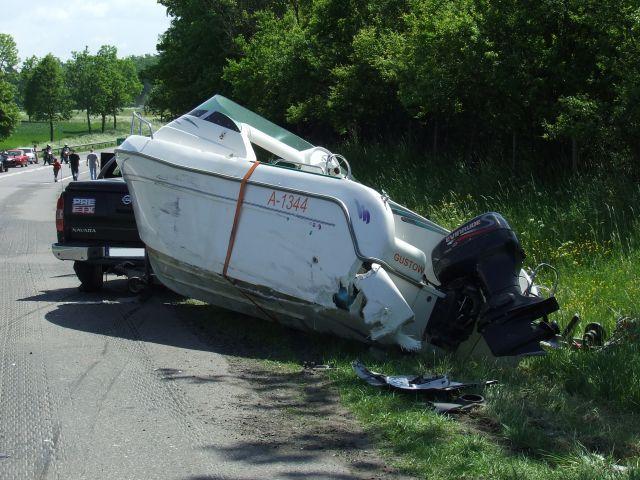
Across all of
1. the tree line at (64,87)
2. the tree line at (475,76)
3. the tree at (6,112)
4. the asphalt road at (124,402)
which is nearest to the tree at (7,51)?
the tree line at (64,87)

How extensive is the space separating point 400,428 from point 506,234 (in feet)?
8.98

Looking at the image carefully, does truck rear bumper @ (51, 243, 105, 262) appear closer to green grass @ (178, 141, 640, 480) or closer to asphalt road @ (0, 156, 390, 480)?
asphalt road @ (0, 156, 390, 480)

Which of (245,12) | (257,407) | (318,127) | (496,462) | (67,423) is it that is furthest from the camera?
(245,12)

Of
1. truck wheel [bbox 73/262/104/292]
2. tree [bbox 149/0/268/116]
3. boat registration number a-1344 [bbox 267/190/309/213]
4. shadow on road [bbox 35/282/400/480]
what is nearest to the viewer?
shadow on road [bbox 35/282/400/480]

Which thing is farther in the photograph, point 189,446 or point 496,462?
point 189,446

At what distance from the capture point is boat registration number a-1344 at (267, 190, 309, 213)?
845cm

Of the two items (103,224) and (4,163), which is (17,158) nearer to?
(4,163)

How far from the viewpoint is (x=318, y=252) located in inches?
327

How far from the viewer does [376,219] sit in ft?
26.8

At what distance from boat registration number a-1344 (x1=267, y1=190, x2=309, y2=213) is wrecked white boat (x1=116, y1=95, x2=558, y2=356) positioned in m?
0.01

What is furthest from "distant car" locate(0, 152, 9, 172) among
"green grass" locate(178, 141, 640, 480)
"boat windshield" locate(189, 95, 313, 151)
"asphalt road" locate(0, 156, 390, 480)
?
"boat windshield" locate(189, 95, 313, 151)

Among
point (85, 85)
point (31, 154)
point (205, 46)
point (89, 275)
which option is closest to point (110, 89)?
point (85, 85)

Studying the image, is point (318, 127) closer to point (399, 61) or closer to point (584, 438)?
→ point (399, 61)

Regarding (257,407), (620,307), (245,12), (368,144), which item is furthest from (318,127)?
(257,407)
